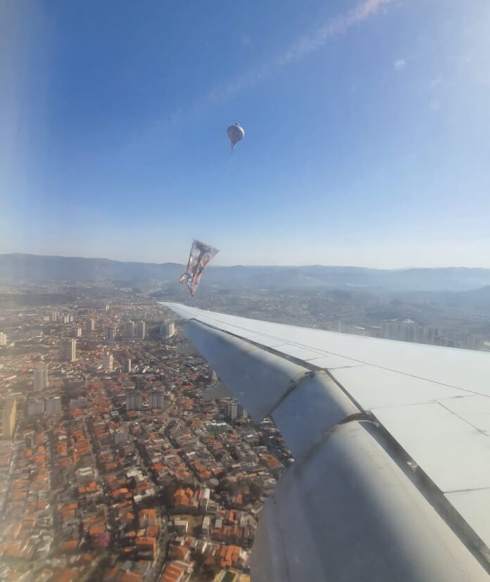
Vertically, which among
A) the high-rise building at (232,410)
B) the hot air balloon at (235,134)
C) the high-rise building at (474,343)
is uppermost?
the hot air balloon at (235,134)

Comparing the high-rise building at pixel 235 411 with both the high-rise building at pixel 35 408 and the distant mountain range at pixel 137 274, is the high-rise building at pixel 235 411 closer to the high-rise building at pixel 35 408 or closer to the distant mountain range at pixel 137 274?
A: the high-rise building at pixel 35 408

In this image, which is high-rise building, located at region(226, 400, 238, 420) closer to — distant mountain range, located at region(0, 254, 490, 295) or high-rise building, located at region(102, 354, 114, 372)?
high-rise building, located at region(102, 354, 114, 372)

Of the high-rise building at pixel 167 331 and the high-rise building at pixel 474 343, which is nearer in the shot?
the high-rise building at pixel 474 343

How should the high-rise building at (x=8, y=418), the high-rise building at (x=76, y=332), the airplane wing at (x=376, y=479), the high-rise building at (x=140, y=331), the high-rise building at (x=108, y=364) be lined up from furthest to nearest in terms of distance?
the high-rise building at (x=140, y=331) → the high-rise building at (x=76, y=332) → the high-rise building at (x=108, y=364) → the high-rise building at (x=8, y=418) → the airplane wing at (x=376, y=479)

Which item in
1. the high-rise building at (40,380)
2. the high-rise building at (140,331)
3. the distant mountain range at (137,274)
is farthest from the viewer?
the distant mountain range at (137,274)

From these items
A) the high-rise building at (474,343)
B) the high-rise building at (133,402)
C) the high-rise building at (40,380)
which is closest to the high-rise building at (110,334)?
the high-rise building at (40,380)

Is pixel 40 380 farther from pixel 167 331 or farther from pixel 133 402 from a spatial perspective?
pixel 167 331

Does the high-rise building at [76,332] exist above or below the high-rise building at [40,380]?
below
